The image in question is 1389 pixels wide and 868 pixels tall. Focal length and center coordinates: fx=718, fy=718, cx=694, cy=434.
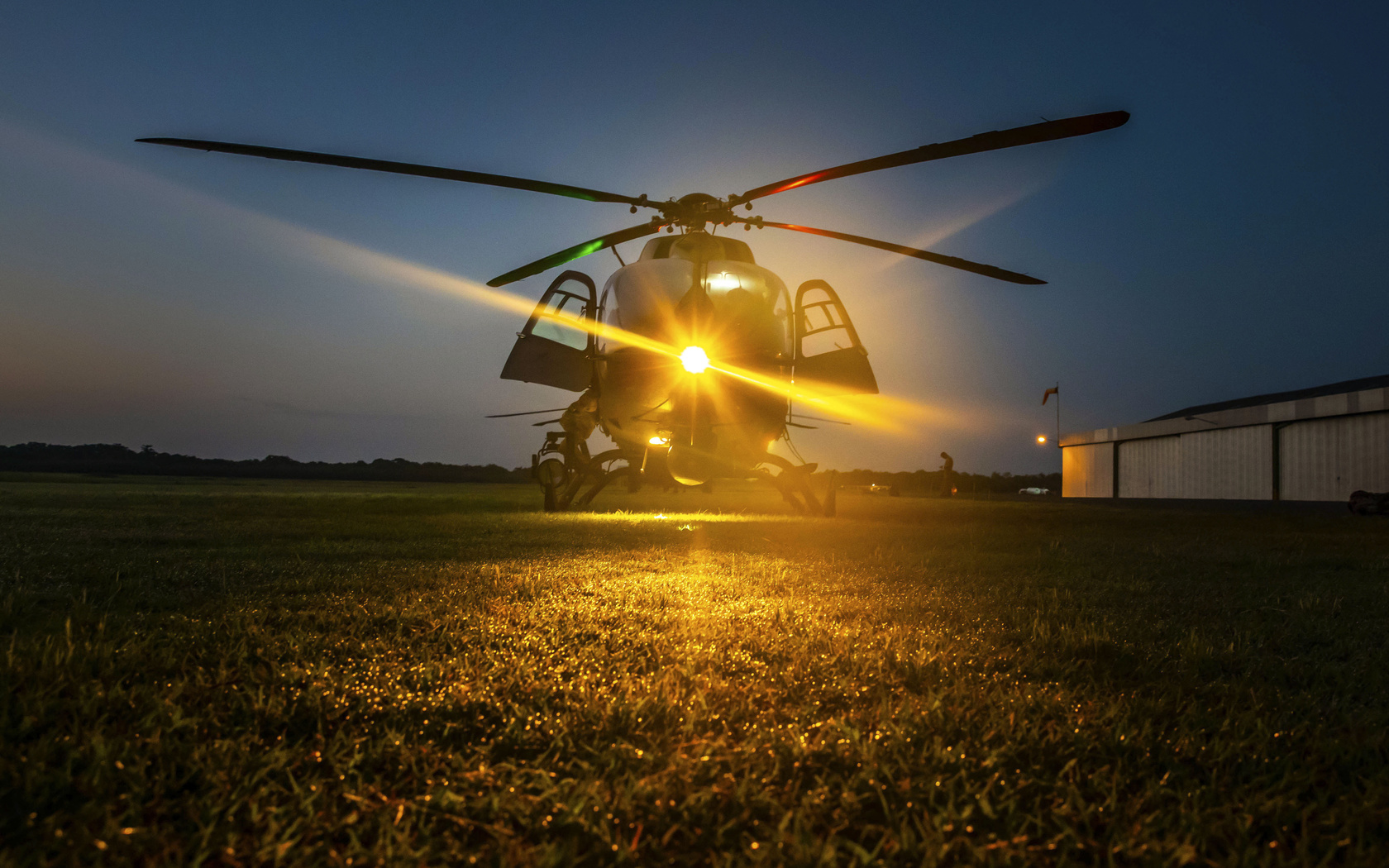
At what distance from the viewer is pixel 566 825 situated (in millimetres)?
1271

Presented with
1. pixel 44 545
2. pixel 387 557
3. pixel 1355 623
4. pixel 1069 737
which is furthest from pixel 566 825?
pixel 44 545

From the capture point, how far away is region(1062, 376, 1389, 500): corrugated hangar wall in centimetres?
1916

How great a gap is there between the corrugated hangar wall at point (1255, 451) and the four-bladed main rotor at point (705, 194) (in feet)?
60.5

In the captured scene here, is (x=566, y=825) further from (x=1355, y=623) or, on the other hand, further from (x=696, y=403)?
(x=696, y=403)

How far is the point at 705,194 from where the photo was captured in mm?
8703

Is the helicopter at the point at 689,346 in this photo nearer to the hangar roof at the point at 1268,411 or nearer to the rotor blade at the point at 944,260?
the rotor blade at the point at 944,260

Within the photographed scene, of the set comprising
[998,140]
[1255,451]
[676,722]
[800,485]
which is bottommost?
[676,722]

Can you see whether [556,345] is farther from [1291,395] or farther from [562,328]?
[1291,395]

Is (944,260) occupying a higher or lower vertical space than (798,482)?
higher

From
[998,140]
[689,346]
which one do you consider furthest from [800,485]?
[998,140]

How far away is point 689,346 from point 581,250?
6.98 ft

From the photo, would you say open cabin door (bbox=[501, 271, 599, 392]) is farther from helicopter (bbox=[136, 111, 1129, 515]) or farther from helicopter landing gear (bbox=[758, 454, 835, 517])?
helicopter landing gear (bbox=[758, 454, 835, 517])

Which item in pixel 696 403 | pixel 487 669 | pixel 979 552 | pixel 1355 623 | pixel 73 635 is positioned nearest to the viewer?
pixel 487 669

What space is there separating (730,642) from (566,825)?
1.26 metres
